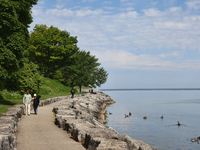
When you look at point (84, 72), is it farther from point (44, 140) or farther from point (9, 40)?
point (44, 140)

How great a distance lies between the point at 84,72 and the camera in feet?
213

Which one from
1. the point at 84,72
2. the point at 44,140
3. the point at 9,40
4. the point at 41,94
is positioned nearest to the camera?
the point at 44,140

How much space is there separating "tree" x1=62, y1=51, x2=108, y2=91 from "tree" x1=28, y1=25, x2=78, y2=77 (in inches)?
110

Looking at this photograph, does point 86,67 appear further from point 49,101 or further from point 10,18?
point 10,18

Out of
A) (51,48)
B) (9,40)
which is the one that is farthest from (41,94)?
(9,40)

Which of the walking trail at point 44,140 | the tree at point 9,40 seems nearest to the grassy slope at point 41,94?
the tree at point 9,40

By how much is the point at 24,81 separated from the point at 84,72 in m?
36.6

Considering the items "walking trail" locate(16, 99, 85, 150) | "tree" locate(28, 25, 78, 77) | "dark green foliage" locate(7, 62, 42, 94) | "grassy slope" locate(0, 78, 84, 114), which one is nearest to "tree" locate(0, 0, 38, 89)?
"dark green foliage" locate(7, 62, 42, 94)

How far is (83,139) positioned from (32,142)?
2288mm

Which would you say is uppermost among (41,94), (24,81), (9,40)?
(9,40)

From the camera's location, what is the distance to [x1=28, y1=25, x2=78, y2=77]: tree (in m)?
59.2

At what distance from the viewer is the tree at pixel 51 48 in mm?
59188

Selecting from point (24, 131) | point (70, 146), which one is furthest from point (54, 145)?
point (24, 131)

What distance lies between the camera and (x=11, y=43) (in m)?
19.6
